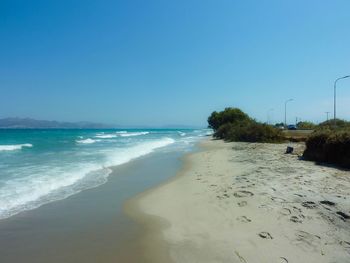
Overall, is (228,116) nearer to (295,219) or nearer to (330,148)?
(330,148)

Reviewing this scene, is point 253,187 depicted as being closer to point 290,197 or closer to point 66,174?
point 290,197

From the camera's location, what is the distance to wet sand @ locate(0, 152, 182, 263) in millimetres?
6473

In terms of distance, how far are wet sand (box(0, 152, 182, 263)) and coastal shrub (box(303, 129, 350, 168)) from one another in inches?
442

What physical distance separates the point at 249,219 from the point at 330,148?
12252mm

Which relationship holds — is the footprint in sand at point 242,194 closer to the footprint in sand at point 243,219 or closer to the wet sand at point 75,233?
the footprint in sand at point 243,219

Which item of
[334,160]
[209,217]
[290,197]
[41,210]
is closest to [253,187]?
[290,197]

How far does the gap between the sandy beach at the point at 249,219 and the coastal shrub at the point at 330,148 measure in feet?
14.4

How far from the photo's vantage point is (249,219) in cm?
831

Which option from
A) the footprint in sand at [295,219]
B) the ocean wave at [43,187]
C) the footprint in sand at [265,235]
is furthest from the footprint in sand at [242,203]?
the ocean wave at [43,187]

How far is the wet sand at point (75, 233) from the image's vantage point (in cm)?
647

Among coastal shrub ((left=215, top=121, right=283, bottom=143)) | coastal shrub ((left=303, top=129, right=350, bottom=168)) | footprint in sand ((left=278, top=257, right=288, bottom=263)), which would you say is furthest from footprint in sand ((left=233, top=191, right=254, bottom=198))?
coastal shrub ((left=215, top=121, right=283, bottom=143))

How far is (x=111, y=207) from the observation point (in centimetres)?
1043

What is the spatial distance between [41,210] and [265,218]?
6.06 m

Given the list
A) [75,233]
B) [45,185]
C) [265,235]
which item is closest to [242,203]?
[265,235]
